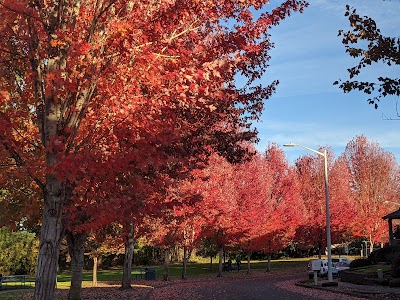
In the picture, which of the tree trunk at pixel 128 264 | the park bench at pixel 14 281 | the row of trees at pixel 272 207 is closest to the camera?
the tree trunk at pixel 128 264

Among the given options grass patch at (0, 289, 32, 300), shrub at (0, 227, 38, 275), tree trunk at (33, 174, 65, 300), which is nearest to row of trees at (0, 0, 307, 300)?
tree trunk at (33, 174, 65, 300)

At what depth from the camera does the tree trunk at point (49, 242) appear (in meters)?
7.67

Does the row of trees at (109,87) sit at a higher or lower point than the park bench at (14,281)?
higher

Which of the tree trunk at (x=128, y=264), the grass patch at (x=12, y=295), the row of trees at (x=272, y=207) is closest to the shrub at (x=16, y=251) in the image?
the row of trees at (x=272, y=207)

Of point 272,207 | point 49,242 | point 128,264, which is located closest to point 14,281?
point 128,264

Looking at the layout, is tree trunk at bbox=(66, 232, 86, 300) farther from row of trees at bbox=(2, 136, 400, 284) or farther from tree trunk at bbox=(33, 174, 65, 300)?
tree trunk at bbox=(33, 174, 65, 300)

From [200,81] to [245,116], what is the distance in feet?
12.3

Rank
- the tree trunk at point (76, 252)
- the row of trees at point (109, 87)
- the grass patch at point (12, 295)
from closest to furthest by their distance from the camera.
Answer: the row of trees at point (109, 87), the tree trunk at point (76, 252), the grass patch at point (12, 295)

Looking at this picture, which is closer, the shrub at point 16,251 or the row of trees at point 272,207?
→ the row of trees at point 272,207

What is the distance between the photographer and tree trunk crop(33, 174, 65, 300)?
767 centimetres

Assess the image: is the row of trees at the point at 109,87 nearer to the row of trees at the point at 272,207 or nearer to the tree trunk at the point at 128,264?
the tree trunk at the point at 128,264

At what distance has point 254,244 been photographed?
43469 mm

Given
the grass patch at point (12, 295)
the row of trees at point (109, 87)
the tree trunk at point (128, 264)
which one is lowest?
the grass patch at point (12, 295)

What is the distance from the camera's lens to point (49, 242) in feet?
25.5
